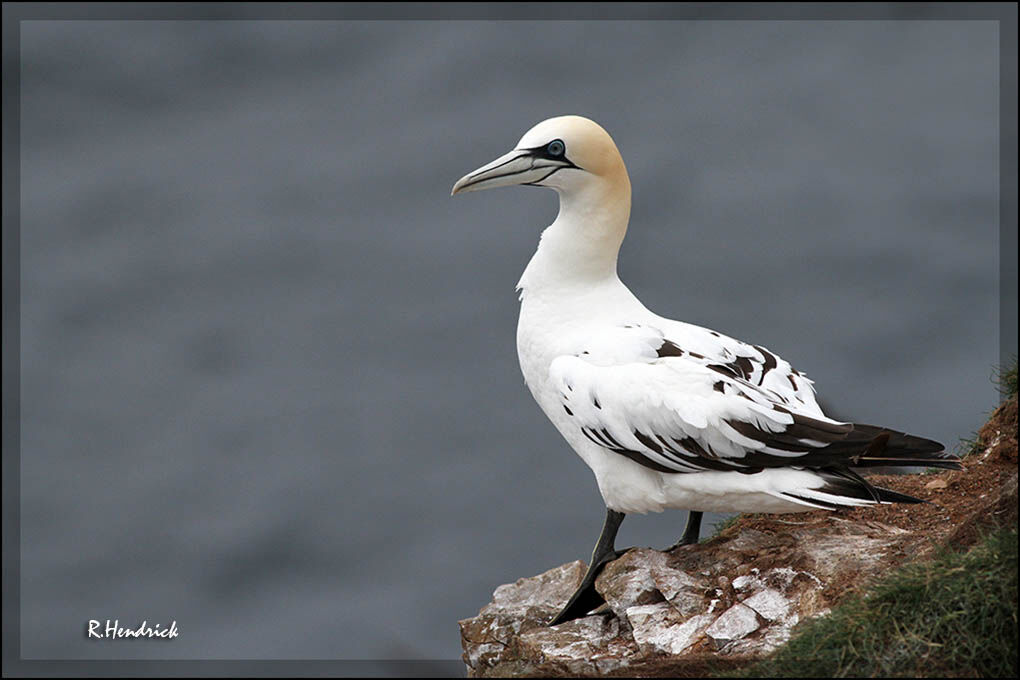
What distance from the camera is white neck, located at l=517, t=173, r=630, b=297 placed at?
292 inches

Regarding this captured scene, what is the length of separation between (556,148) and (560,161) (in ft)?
0.24

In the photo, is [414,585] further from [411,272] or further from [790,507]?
[790,507]

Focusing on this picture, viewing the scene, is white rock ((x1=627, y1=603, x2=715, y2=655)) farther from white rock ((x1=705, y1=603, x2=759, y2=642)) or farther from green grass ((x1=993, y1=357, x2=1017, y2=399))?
green grass ((x1=993, y1=357, x2=1017, y2=399))

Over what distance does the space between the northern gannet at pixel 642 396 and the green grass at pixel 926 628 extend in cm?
78

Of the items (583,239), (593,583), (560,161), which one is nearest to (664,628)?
(593,583)

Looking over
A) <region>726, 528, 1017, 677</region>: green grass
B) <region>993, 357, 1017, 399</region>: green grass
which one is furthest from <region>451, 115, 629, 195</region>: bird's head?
<region>726, 528, 1017, 677</region>: green grass

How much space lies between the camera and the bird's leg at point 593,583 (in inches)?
272

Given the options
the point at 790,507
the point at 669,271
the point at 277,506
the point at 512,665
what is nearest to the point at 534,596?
the point at 512,665

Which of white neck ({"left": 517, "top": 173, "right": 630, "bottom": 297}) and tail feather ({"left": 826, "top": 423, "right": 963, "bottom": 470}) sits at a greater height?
white neck ({"left": 517, "top": 173, "right": 630, "bottom": 297})

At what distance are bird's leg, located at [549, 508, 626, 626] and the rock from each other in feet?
0.48

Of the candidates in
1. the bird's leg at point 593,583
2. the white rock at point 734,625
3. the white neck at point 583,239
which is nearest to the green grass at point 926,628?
the white rock at point 734,625

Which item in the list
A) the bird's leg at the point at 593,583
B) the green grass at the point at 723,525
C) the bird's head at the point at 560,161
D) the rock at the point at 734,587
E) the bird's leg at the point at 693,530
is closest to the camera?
the rock at the point at 734,587

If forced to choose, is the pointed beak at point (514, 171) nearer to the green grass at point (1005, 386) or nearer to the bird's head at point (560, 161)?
the bird's head at point (560, 161)

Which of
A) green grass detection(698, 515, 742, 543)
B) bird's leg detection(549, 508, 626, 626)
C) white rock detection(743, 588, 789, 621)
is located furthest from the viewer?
green grass detection(698, 515, 742, 543)
